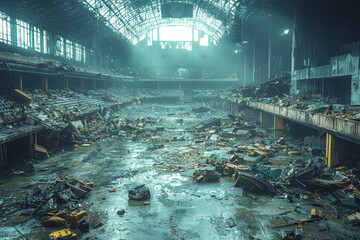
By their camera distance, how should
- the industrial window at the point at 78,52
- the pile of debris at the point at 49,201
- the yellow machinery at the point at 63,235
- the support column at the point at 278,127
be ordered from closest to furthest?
1. the yellow machinery at the point at 63,235
2. the pile of debris at the point at 49,201
3. the support column at the point at 278,127
4. the industrial window at the point at 78,52

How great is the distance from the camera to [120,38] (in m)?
44.3

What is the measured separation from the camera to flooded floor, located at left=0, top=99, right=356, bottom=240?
5.30m

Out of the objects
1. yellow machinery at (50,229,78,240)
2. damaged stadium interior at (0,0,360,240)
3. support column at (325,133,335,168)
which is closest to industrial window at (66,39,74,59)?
damaged stadium interior at (0,0,360,240)

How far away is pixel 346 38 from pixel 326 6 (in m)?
3.07

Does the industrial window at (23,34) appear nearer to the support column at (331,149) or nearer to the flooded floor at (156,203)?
the flooded floor at (156,203)

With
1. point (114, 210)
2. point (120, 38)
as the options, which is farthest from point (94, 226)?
point (120, 38)

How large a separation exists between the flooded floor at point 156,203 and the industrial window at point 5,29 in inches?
505

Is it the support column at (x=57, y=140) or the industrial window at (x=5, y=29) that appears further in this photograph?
the industrial window at (x=5, y=29)

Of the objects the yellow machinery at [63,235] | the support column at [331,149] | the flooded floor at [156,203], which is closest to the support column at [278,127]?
the flooded floor at [156,203]

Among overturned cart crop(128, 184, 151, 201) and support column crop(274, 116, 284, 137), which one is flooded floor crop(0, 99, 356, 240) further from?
support column crop(274, 116, 284, 137)

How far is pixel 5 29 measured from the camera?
62.1 feet

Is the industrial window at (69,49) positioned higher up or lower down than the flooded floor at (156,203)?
higher up

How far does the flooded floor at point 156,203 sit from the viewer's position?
209 inches

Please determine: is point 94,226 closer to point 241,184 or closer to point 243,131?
point 241,184
